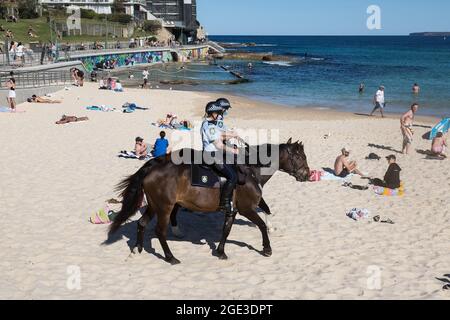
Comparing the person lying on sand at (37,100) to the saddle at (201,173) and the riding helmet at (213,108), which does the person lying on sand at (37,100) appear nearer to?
the saddle at (201,173)

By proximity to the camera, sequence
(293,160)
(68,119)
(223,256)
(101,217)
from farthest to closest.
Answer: (68,119)
(101,217)
(293,160)
(223,256)

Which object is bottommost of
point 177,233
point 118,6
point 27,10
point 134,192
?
point 177,233

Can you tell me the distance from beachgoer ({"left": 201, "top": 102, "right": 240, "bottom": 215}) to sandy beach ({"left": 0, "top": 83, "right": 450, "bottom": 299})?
1358 mm

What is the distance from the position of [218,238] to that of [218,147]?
2578 mm

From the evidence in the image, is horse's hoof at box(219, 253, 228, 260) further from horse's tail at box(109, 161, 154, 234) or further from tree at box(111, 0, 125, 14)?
tree at box(111, 0, 125, 14)

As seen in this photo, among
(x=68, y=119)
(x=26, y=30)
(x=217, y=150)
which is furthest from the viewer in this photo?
(x=26, y=30)

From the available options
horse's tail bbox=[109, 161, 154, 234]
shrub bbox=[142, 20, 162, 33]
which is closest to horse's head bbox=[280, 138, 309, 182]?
horse's tail bbox=[109, 161, 154, 234]

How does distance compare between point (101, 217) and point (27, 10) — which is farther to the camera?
point (27, 10)

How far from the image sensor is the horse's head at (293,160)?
31.7 feet

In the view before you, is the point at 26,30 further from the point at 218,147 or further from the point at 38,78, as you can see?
the point at 218,147

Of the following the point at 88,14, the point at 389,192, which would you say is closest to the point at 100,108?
the point at 389,192

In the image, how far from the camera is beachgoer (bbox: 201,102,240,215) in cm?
800

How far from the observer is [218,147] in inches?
320

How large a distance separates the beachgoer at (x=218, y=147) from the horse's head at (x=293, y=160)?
1646 millimetres
